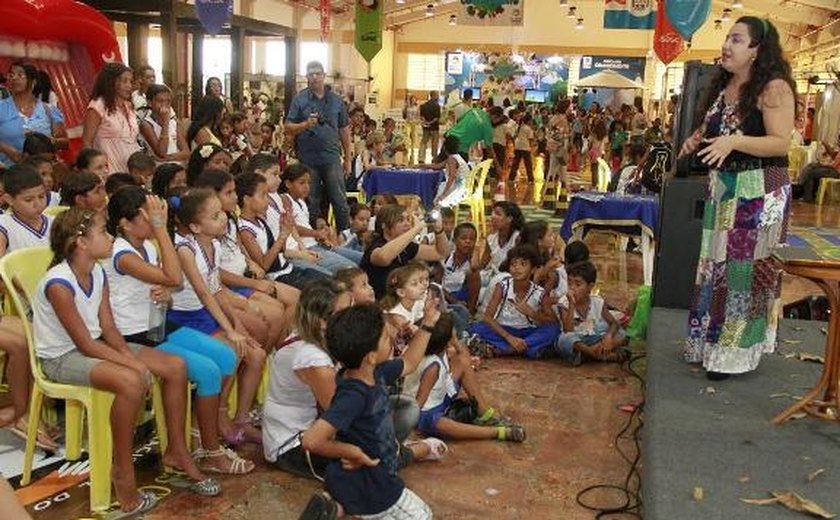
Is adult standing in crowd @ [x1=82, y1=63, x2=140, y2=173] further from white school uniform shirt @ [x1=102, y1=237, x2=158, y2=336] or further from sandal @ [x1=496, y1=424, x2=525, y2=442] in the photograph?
sandal @ [x1=496, y1=424, x2=525, y2=442]

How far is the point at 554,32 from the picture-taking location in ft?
92.2

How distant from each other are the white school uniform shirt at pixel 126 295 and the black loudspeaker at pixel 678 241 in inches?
113

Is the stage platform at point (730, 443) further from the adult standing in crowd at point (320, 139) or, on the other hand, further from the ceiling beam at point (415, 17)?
the ceiling beam at point (415, 17)

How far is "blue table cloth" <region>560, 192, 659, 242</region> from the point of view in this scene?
678 cm

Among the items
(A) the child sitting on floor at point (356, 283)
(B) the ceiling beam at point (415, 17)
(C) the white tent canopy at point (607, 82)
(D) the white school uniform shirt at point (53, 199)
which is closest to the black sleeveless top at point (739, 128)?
(A) the child sitting on floor at point (356, 283)

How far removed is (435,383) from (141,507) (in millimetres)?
1307

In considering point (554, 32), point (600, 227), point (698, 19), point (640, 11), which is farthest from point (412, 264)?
point (554, 32)

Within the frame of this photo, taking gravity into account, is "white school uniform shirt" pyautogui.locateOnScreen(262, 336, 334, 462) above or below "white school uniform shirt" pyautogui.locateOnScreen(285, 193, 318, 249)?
below

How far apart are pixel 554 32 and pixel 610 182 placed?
20.3 metres

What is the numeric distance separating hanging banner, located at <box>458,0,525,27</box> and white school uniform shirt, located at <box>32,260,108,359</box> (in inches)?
469

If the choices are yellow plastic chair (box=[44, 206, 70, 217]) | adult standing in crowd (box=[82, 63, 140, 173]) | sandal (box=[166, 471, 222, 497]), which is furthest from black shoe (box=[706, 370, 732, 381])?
adult standing in crowd (box=[82, 63, 140, 173])

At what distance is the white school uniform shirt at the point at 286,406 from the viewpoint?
3.33m

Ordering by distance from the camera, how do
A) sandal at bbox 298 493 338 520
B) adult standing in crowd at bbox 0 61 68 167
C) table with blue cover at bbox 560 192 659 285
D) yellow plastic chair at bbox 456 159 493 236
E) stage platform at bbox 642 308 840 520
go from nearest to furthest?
sandal at bbox 298 493 338 520 → stage platform at bbox 642 308 840 520 → adult standing in crowd at bbox 0 61 68 167 → table with blue cover at bbox 560 192 659 285 → yellow plastic chair at bbox 456 159 493 236

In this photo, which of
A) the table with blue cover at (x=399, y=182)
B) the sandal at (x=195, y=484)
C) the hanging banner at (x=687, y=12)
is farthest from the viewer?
the hanging banner at (x=687, y=12)
